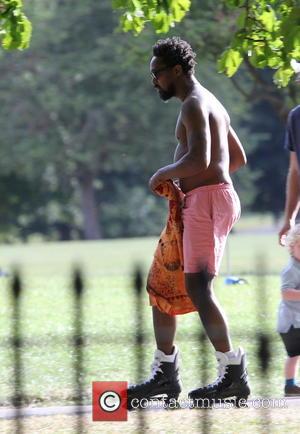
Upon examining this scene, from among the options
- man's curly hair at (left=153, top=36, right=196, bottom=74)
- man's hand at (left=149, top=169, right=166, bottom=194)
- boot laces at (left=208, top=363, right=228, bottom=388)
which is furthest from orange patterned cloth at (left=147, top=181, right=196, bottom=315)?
man's curly hair at (left=153, top=36, right=196, bottom=74)

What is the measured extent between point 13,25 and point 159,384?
77.3 inches

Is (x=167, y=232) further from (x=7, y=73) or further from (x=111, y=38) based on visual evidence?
(x=7, y=73)

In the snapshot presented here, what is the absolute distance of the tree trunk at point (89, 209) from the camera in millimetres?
57031

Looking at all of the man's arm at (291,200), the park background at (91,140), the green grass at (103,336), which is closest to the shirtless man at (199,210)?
the green grass at (103,336)

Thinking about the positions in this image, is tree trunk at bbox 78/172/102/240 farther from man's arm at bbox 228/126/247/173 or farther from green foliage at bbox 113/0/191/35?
man's arm at bbox 228/126/247/173

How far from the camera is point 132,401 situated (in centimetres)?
627

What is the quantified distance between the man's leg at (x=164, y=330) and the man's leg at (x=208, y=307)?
26 centimetres

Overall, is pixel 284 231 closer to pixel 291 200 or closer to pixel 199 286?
pixel 291 200

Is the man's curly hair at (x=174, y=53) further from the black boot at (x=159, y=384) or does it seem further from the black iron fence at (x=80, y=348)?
the black boot at (x=159, y=384)

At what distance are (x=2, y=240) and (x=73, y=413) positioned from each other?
171 ft

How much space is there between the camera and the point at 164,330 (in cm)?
641

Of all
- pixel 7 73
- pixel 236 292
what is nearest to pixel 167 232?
pixel 236 292

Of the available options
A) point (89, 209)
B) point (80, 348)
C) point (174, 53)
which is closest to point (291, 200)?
point (174, 53)

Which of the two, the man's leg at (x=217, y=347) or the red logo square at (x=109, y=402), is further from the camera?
the man's leg at (x=217, y=347)
